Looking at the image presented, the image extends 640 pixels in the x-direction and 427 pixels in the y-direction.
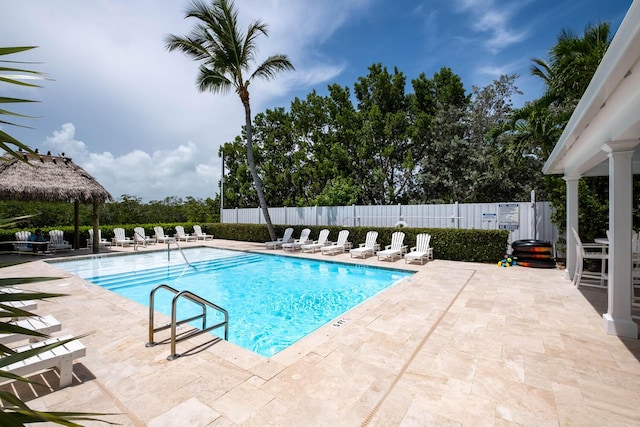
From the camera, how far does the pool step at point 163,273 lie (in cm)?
889

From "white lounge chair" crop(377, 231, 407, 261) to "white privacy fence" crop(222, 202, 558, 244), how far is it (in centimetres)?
99

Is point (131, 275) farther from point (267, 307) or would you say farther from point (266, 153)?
point (266, 153)

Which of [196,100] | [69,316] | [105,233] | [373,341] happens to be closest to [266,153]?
[196,100]

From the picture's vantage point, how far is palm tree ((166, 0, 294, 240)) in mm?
12594

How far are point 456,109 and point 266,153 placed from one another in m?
12.1

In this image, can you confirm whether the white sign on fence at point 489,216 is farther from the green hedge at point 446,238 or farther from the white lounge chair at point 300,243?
the white lounge chair at point 300,243

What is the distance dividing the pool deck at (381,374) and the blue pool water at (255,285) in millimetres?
1266

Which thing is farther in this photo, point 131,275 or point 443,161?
point 443,161

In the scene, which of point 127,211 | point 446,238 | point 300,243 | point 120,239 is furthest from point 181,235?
point 446,238

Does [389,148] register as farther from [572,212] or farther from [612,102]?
[612,102]

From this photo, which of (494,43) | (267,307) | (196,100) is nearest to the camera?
(267,307)

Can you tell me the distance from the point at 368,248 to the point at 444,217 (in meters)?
3.24

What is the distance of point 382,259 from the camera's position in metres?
11.0

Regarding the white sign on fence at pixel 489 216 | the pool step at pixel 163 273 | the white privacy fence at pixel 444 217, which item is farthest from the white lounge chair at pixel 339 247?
the white sign on fence at pixel 489 216
